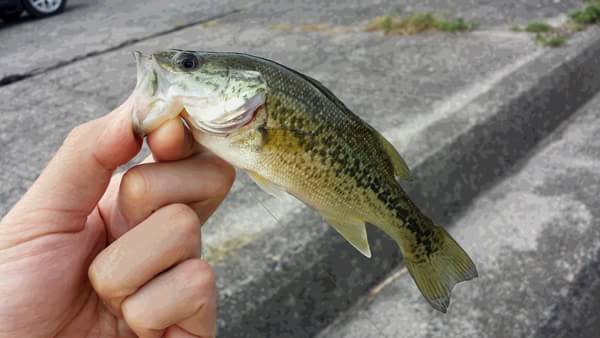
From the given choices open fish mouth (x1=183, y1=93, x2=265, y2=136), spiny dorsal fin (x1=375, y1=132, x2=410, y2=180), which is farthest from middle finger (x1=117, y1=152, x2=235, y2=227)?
spiny dorsal fin (x1=375, y1=132, x2=410, y2=180)

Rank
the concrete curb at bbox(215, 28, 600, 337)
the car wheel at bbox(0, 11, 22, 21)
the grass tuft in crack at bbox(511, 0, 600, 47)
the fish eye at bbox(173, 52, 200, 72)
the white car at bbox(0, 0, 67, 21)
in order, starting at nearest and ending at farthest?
the fish eye at bbox(173, 52, 200, 72)
the concrete curb at bbox(215, 28, 600, 337)
the grass tuft in crack at bbox(511, 0, 600, 47)
the white car at bbox(0, 0, 67, 21)
the car wheel at bbox(0, 11, 22, 21)

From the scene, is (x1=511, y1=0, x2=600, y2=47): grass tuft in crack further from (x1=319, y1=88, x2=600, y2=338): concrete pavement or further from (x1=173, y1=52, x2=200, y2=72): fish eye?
(x1=173, y1=52, x2=200, y2=72): fish eye

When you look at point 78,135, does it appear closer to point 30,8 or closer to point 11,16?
point 30,8

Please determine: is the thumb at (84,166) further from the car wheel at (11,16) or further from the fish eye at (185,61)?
the car wheel at (11,16)

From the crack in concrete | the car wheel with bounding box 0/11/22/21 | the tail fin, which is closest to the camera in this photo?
the tail fin

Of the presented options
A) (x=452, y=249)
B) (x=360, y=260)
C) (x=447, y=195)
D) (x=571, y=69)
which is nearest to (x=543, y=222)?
(x=447, y=195)

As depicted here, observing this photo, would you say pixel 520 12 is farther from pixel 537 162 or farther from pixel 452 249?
pixel 452 249

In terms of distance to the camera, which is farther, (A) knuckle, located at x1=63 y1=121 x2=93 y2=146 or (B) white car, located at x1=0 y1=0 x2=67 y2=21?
(B) white car, located at x1=0 y1=0 x2=67 y2=21
